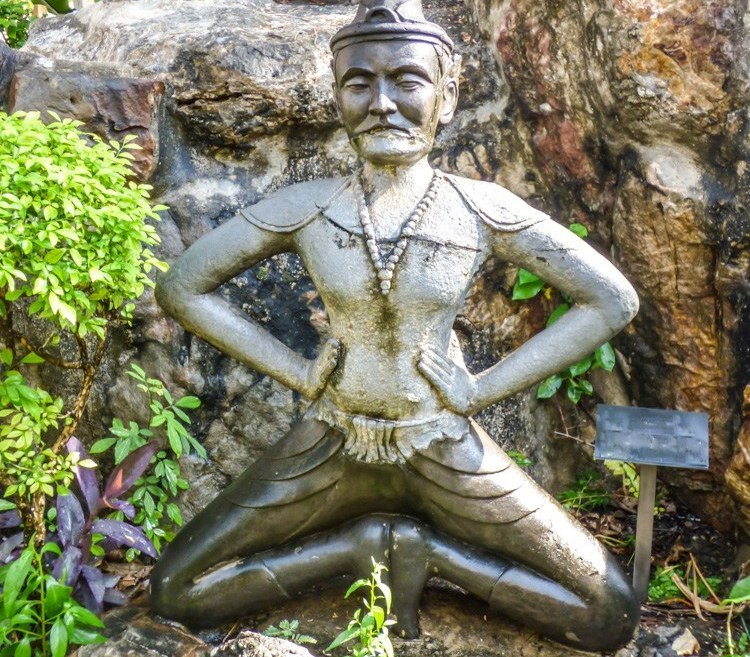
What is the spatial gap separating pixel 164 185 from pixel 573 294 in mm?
1654

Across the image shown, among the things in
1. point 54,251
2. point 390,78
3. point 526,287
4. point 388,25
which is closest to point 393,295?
point 390,78

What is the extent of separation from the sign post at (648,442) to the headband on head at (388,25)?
1395 mm

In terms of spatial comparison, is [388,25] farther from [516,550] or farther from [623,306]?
[516,550]

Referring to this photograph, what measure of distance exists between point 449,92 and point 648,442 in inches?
53.1

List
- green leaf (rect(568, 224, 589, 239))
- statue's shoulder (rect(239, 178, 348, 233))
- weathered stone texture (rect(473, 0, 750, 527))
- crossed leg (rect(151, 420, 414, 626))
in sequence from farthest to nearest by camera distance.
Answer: green leaf (rect(568, 224, 589, 239)), weathered stone texture (rect(473, 0, 750, 527)), crossed leg (rect(151, 420, 414, 626)), statue's shoulder (rect(239, 178, 348, 233))

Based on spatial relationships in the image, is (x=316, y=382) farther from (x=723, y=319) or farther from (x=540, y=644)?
(x=723, y=319)

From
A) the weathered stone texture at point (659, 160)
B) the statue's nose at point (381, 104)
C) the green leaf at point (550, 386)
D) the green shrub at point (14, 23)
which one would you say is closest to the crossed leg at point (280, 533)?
the statue's nose at point (381, 104)

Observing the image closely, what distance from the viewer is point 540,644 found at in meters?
3.34

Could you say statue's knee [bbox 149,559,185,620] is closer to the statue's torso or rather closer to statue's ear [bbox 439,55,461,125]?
the statue's torso

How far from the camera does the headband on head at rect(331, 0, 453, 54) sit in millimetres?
2914

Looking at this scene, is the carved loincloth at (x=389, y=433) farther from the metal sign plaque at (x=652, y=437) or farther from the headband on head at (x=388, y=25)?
the headband on head at (x=388, y=25)

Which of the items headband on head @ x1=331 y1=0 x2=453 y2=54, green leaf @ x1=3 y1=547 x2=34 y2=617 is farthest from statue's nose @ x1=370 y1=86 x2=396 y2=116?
green leaf @ x1=3 y1=547 x2=34 y2=617

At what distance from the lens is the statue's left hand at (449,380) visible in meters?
3.07

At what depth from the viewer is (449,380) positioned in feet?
10.2
